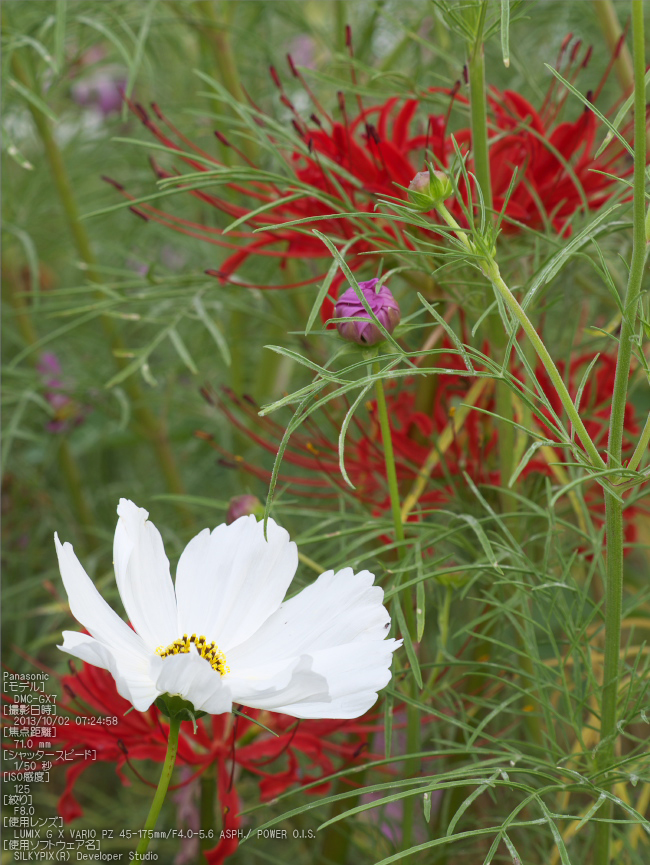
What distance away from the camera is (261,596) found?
0.28m

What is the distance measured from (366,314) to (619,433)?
0.09 metres

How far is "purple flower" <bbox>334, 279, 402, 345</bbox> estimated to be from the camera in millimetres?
283

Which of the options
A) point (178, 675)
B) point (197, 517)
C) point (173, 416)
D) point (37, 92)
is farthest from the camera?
point (173, 416)

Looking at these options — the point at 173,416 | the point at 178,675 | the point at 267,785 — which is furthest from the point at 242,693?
the point at 173,416

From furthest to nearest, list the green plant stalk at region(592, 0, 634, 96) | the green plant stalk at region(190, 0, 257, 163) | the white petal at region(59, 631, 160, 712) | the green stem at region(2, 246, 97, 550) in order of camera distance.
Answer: the green stem at region(2, 246, 97, 550) < the green plant stalk at region(190, 0, 257, 163) < the green plant stalk at region(592, 0, 634, 96) < the white petal at region(59, 631, 160, 712)

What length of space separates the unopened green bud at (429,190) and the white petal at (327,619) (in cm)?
11

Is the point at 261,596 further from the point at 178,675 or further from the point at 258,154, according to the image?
the point at 258,154

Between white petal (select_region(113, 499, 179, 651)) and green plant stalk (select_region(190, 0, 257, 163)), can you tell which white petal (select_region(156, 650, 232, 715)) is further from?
green plant stalk (select_region(190, 0, 257, 163))

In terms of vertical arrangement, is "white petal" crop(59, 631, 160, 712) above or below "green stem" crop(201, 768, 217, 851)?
above

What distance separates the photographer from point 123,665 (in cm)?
25

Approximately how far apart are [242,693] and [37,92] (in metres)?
0.49

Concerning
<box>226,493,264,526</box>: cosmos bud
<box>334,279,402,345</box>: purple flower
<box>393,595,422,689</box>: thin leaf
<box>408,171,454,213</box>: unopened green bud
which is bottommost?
<box>393,595,422,689</box>: thin leaf

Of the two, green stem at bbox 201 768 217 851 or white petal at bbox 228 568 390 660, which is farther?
green stem at bbox 201 768 217 851

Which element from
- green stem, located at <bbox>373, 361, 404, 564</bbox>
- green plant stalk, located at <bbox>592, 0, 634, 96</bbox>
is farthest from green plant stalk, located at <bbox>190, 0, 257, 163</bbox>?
green stem, located at <bbox>373, 361, 404, 564</bbox>
